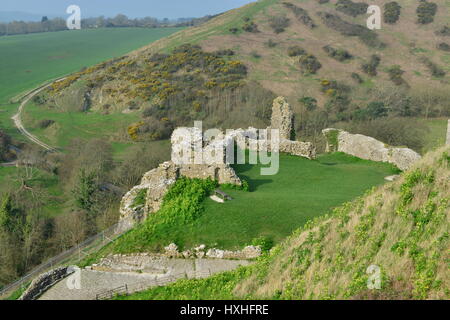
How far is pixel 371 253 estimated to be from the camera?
9.68 meters

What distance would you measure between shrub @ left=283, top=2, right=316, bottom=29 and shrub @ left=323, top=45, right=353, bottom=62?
1144cm

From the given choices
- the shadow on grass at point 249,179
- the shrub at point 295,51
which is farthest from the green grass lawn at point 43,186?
the shrub at point 295,51

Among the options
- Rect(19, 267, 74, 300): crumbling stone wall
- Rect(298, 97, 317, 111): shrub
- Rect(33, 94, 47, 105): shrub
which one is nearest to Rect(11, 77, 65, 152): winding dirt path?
Rect(33, 94, 47, 105): shrub

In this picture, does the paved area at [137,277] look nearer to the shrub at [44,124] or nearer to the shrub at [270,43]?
the shrub at [44,124]

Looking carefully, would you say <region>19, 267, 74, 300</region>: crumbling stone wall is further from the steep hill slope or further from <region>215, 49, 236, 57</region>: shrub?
<region>215, 49, 236, 57</region>: shrub

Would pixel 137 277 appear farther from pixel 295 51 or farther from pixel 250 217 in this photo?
pixel 295 51

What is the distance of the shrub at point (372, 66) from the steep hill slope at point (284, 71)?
0.20 m

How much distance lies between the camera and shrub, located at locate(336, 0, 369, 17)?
9338 centimetres

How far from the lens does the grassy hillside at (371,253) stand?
862cm

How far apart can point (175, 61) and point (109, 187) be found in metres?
42.1

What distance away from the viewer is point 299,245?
37.9ft
